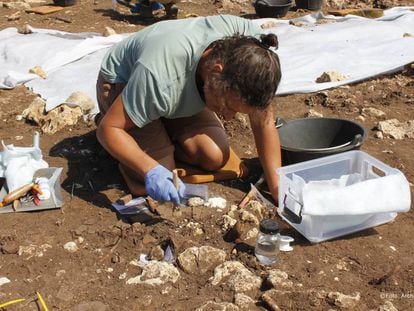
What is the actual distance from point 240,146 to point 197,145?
0.54 metres

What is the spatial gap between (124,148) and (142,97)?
287mm

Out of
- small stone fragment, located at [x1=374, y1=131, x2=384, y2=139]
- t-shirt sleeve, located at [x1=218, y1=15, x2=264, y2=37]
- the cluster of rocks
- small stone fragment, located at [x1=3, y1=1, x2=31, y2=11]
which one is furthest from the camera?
small stone fragment, located at [x1=3, y1=1, x2=31, y2=11]

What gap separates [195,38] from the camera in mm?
2826

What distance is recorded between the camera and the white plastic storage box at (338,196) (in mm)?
2621

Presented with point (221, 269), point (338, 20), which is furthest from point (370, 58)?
point (221, 269)

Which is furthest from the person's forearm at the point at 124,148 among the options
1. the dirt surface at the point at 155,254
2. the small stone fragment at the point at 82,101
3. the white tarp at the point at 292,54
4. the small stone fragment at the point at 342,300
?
the white tarp at the point at 292,54

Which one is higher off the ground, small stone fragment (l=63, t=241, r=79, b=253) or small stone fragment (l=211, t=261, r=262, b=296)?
small stone fragment (l=211, t=261, r=262, b=296)

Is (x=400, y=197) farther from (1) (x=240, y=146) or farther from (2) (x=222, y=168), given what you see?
(1) (x=240, y=146)

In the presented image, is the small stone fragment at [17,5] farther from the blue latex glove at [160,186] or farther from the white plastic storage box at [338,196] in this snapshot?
the white plastic storage box at [338,196]

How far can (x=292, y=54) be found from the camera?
5.25 metres

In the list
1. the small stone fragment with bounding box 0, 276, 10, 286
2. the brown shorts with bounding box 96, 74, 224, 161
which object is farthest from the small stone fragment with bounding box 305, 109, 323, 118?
the small stone fragment with bounding box 0, 276, 10, 286

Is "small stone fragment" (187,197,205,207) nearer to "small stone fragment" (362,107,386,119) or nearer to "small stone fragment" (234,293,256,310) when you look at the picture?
"small stone fragment" (234,293,256,310)

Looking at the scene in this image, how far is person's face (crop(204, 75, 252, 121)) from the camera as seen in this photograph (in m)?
2.53

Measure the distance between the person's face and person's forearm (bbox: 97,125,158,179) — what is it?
47 cm
